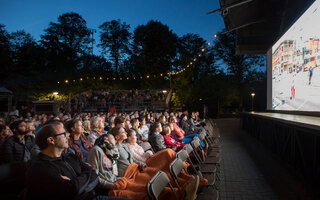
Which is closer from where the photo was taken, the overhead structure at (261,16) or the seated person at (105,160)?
the seated person at (105,160)

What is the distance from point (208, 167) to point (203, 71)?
2612cm

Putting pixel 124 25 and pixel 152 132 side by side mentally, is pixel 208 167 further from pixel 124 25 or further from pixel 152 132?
pixel 124 25

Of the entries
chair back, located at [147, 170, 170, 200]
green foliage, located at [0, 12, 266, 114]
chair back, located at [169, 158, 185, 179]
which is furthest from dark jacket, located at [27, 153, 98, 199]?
green foliage, located at [0, 12, 266, 114]

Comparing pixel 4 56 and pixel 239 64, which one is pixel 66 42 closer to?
pixel 4 56

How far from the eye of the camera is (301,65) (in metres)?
5.34

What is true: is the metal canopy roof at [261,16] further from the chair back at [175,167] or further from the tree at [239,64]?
the tree at [239,64]

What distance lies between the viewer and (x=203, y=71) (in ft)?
93.8

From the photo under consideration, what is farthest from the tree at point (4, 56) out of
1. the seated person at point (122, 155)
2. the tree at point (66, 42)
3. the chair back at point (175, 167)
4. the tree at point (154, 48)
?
the chair back at point (175, 167)

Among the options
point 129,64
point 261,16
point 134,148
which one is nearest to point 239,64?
point 129,64

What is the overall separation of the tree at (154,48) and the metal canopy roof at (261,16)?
19.0 meters

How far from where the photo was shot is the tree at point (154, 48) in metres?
28.9

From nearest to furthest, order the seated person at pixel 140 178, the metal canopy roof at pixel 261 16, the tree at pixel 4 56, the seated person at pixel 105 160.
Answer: the seated person at pixel 140 178 → the seated person at pixel 105 160 → the metal canopy roof at pixel 261 16 → the tree at pixel 4 56

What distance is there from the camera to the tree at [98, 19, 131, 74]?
34.6 meters

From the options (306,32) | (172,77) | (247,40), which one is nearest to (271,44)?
(247,40)
